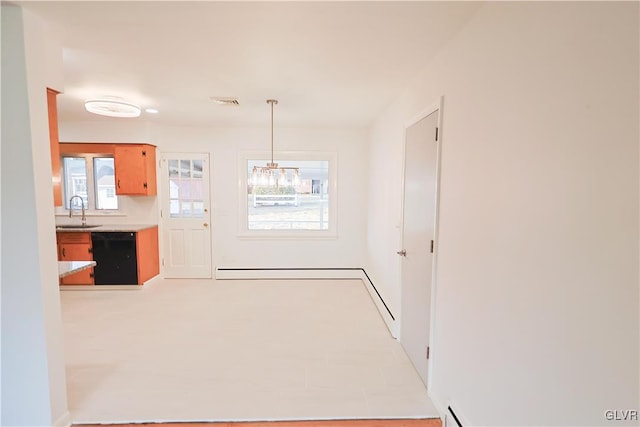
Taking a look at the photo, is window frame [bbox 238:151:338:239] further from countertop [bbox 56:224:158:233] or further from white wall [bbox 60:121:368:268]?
countertop [bbox 56:224:158:233]

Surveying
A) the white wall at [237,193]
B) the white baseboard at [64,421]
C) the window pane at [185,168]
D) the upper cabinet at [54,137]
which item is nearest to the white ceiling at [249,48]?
the upper cabinet at [54,137]

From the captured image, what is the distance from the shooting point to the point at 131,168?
439 cm

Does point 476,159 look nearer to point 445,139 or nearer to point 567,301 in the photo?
point 445,139

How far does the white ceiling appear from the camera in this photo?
5.11 ft

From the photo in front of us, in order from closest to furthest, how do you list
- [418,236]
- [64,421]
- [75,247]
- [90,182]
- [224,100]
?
[64,421] → [418,236] → [224,100] → [75,247] → [90,182]

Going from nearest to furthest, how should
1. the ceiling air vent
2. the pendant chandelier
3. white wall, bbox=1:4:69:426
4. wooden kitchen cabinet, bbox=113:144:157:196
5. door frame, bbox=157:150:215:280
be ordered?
white wall, bbox=1:4:69:426, the ceiling air vent, the pendant chandelier, wooden kitchen cabinet, bbox=113:144:157:196, door frame, bbox=157:150:215:280

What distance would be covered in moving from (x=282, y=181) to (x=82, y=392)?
2443mm

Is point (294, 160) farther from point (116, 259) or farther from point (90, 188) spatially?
point (90, 188)

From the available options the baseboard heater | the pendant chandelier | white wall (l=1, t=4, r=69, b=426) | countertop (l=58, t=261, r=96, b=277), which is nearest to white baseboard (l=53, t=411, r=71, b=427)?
white wall (l=1, t=4, r=69, b=426)

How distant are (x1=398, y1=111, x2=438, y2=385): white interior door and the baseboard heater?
221 centimetres

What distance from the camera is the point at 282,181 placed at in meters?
3.30

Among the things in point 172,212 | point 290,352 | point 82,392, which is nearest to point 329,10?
point 290,352

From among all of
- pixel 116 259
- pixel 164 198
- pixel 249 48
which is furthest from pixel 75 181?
pixel 249 48

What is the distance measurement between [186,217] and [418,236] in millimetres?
3930
